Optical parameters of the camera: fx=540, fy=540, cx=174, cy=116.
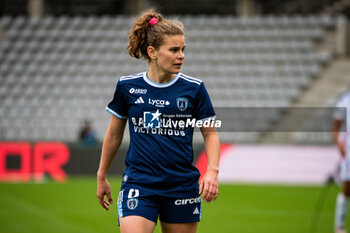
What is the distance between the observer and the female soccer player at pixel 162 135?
346cm

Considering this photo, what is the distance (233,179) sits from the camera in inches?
631

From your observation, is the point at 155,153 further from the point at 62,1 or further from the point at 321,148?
the point at 62,1

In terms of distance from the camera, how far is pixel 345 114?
24.4 feet

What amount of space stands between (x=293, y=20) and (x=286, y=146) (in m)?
9.19

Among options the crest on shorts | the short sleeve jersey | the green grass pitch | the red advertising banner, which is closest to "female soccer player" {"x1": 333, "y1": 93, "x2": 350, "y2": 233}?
the short sleeve jersey

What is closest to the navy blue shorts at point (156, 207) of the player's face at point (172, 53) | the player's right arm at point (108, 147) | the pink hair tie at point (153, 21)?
the player's right arm at point (108, 147)

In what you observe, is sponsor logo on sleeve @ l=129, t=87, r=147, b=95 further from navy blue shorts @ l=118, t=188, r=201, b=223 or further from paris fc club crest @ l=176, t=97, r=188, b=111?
navy blue shorts @ l=118, t=188, r=201, b=223

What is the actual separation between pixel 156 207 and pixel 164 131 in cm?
49

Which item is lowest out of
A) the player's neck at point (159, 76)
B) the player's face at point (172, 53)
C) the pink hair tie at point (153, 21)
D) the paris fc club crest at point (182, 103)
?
the paris fc club crest at point (182, 103)

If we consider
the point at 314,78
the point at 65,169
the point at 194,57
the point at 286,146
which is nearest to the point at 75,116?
the point at 65,169

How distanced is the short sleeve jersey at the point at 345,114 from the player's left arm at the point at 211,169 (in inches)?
165

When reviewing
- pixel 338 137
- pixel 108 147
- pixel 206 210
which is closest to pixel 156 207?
pixel 108 147

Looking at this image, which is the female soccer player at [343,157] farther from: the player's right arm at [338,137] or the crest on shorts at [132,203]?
the crest on shorts at [132,203]

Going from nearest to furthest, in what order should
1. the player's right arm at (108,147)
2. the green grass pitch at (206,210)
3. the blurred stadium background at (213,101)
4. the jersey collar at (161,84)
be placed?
the jersey collar at (161,84), the player's right arm at (108,147), the green grass pitch at (206,210), the blurred stadium background at (213,101)
